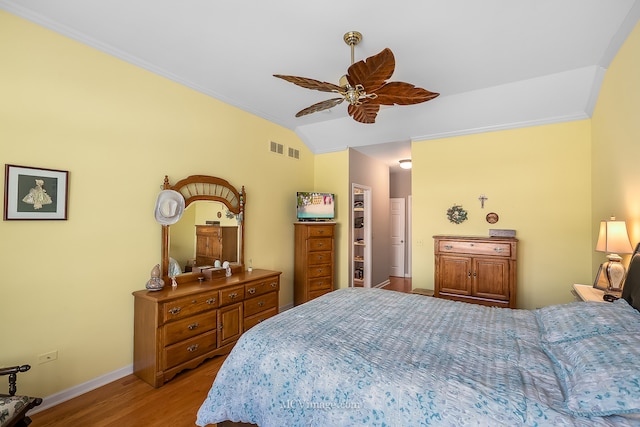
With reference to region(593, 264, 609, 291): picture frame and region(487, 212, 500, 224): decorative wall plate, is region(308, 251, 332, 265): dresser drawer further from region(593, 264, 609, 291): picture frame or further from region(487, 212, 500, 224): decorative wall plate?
region(593, 264, 609, 291): picture frame

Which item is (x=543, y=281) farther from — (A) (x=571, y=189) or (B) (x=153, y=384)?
(B) (x=153, y=384)

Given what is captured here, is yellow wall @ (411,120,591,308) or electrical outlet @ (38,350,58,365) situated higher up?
yellow wall @ (411,120,591,308)

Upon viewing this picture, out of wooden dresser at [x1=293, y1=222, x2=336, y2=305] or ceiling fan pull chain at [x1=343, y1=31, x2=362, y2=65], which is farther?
wooden dresser at [x1=293, y1=222, x2=336, y2=305]

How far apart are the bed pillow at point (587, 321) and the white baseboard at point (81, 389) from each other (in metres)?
3.36

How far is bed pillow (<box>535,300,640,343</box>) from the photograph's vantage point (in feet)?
4.59

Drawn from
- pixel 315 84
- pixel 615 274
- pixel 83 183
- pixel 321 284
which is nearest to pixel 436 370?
pixel 315 84

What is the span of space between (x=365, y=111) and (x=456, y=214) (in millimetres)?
2437

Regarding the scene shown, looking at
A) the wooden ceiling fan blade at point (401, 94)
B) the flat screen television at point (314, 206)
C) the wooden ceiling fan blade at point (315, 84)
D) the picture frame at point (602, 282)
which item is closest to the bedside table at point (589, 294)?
the picture frame at point (602, 282)

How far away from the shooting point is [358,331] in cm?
176

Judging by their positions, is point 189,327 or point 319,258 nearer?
point 189,327

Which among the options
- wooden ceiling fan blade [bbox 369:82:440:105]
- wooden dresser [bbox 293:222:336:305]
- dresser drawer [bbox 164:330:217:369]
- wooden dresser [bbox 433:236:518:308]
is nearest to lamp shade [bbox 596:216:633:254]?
wooden dresser [bbox 433:236:518:308]

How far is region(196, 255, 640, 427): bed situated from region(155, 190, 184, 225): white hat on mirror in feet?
5.67

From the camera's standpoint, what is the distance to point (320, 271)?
15.0 ft

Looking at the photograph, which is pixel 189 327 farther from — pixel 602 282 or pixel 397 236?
pixel 397 236
